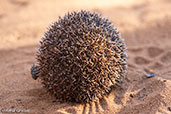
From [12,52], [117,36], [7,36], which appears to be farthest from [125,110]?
[7,36]

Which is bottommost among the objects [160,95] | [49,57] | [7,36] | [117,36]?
[160,95]

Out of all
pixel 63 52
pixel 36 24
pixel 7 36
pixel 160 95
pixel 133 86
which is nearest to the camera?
pixel 63 52

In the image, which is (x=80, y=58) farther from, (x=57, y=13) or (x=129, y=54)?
Answer: (x=57, y=13)

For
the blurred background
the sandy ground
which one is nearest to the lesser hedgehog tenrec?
the sandy ground

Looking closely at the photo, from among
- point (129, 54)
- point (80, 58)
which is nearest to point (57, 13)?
point (129, 54)

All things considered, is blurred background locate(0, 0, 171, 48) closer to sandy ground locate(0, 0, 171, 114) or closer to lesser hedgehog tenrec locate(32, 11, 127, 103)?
sandy ground locate(0, 0, 171, 114)

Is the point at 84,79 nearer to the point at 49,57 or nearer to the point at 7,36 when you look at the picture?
the point at 49,57

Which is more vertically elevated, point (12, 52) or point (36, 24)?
point (36, 24)
